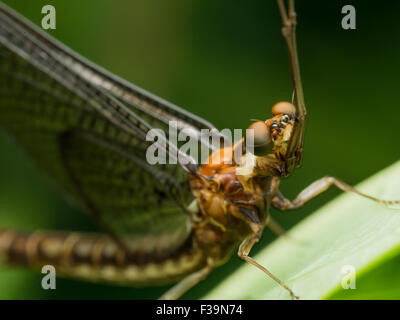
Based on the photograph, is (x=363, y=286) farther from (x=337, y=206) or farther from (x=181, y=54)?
(x=181, y=54)

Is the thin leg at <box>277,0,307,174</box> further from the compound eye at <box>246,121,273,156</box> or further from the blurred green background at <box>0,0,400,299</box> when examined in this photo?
the blurred green background at <box>0,0,400,299</box>

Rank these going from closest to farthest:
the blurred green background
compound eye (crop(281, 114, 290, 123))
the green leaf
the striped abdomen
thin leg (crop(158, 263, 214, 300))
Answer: the green leaf, compound eye (crop(281, 114, 290, 123)), thin leg (crop(158, 263, 214, 300)), the striped abdomen, the blurred green background

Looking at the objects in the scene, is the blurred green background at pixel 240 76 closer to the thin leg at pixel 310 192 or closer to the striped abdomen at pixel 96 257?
the striped abdomen at pixel 96 257

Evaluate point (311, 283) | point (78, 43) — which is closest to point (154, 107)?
point (78, 43)

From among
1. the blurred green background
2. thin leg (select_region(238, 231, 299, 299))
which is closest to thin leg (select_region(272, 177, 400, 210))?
thin leg (select_region(238, 231, 299, 299))

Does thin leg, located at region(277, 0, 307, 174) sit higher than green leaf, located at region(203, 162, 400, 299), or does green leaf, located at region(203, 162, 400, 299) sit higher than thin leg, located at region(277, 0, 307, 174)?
thin leg, located at region(277, 0, 307, 174)

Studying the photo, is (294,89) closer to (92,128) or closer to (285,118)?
(285,118)

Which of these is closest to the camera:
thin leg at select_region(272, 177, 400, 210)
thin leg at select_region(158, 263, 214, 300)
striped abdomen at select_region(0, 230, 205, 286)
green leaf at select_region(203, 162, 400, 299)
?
green leaf at select_region(203, 162, 400, 299)
